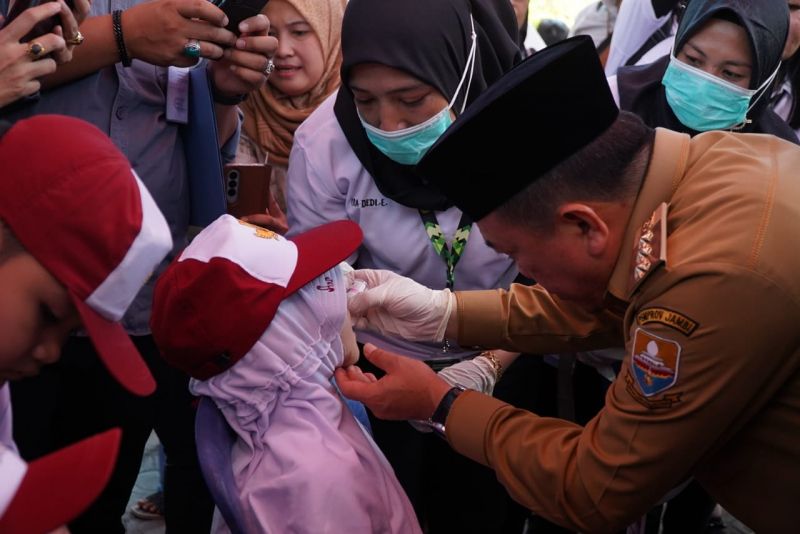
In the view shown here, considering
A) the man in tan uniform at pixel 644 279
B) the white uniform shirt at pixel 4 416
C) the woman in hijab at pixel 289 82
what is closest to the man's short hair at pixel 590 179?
the man in tan uniform at pixel 644 279

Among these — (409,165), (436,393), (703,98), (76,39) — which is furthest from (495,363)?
(76,39)

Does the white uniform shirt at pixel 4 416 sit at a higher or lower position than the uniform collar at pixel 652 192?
lower

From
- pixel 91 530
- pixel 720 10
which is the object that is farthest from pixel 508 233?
pixel 91 530

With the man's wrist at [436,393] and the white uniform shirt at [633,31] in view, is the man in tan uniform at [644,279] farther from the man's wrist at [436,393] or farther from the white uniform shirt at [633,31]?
the white uniform shirt at [633,31]

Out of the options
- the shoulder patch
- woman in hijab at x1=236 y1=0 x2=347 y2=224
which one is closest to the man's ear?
the shoulder patch

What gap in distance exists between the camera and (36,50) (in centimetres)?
177

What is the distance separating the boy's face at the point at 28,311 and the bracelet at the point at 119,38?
0.94 meters

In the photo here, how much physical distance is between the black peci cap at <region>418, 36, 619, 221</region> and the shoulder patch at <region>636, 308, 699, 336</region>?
35cm

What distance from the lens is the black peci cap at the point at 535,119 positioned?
1.59 meters

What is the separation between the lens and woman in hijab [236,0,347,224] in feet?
9.35

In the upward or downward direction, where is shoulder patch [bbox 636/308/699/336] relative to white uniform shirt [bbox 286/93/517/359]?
upward

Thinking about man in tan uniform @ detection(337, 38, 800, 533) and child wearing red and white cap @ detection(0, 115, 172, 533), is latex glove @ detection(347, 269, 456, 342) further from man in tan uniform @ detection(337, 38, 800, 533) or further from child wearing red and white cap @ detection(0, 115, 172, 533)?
child wearing red and white cap @ detection(0, 115, 172, 533)

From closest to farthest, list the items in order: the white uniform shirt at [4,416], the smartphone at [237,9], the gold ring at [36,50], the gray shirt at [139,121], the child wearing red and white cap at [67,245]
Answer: the child wearing red and white cap at [67,245], the white uniform shirt at [4,416], the gold ring at [36,50], the gray shirt at [139,121], the smartphone at [237,9]

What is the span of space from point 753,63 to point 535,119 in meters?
1.39
